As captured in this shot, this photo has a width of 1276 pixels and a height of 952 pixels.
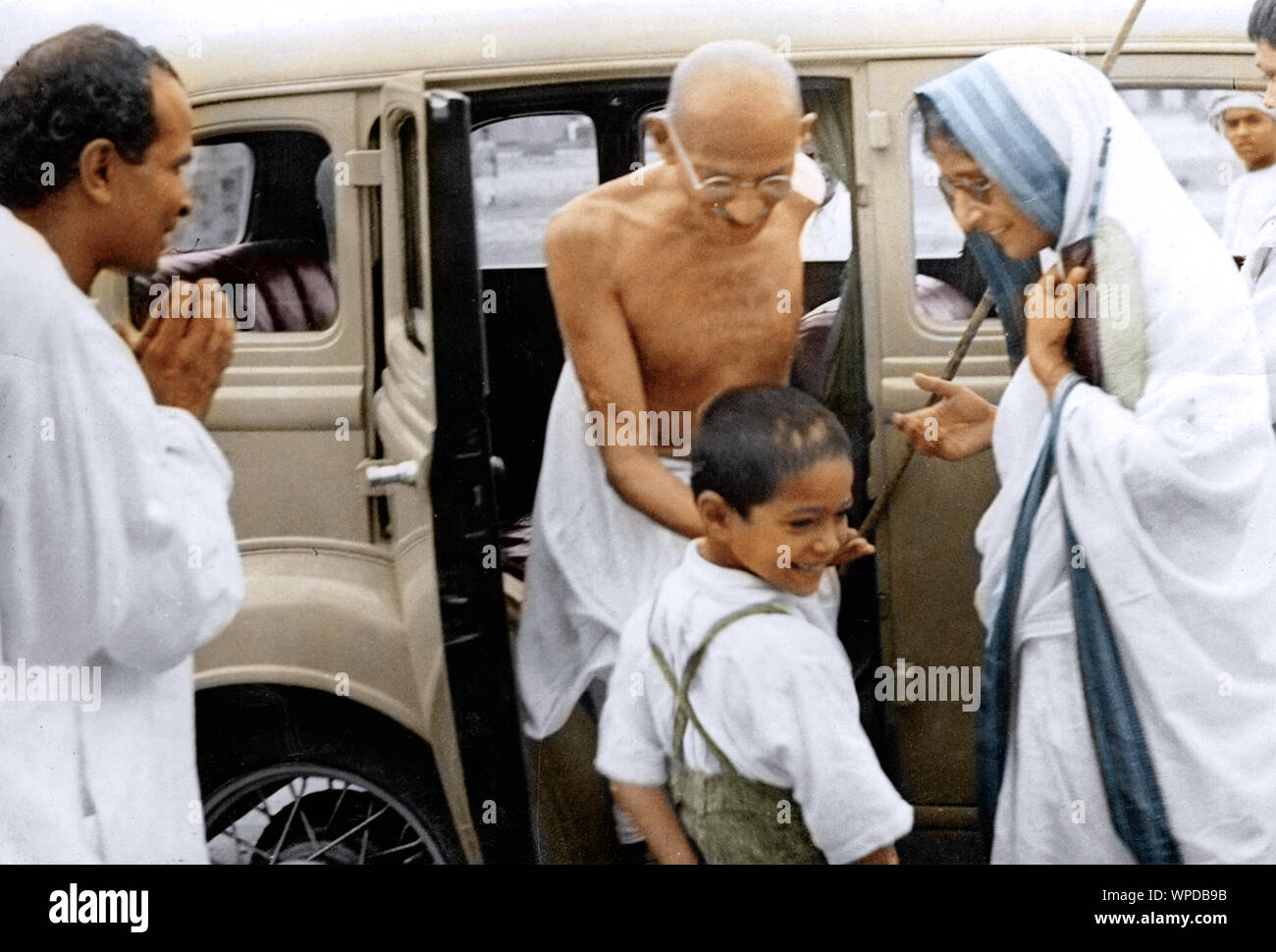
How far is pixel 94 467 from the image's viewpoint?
2.60m

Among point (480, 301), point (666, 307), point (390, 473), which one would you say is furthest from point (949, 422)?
point (390, 473)

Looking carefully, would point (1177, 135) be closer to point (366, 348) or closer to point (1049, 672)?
point (1049, 672)

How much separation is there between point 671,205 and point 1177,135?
2.93 feet

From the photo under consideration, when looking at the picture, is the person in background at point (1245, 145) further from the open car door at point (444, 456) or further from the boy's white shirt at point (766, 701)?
the open car door at point (444, 456)

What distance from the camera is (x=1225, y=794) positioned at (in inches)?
103

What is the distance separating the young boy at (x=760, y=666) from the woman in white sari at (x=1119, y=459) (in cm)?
25

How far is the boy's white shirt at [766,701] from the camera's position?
2.60 metres

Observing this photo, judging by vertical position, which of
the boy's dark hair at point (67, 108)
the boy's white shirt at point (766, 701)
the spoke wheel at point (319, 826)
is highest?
the boy's dark hair at point (67, 108)

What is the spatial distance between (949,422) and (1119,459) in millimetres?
295

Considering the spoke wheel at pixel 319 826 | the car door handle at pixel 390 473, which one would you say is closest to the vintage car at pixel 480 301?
the car door handle at pixel 390 473

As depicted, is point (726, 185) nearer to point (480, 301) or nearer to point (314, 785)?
point (480, 301)

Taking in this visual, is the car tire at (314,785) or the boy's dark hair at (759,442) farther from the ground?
the boy's dark hair at (759,442)

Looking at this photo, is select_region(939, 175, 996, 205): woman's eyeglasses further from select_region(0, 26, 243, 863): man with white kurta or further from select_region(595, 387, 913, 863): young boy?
select_region(0, 26, 243, 863): man with white kurta
